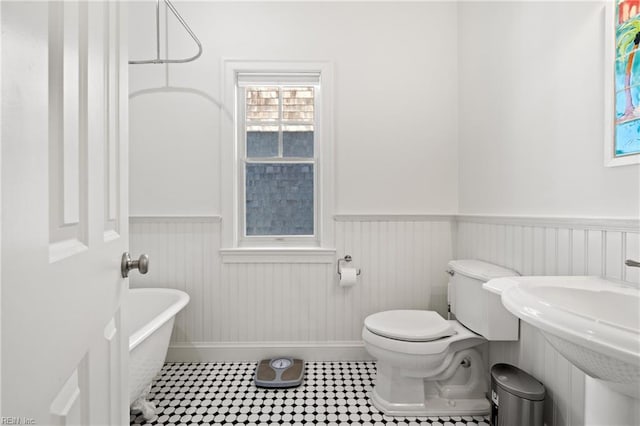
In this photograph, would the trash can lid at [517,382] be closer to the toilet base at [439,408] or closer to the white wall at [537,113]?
the toilet base at [439,408]

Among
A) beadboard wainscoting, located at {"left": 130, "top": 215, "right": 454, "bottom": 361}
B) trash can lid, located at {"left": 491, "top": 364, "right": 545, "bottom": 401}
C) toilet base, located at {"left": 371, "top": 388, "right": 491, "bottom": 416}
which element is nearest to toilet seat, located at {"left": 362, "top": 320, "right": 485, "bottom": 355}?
trash can lid, located at {"left": 491, "top": 364, "right": 545, "bottom": 401}

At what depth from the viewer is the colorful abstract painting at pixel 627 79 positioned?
1101 mm

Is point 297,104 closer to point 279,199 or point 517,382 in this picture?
point 279,199

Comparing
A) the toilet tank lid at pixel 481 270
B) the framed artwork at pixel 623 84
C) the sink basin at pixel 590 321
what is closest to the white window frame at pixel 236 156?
the toilet tank lid at pixel 481 270

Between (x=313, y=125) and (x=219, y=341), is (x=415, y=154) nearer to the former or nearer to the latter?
(x=313, y=125)

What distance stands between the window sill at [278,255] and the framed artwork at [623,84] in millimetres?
1602

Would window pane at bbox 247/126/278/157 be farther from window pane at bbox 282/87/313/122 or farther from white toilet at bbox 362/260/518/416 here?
white toilet at bbox 362/260/518/416

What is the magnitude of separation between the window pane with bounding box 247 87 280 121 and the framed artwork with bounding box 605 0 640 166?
6.14 ft

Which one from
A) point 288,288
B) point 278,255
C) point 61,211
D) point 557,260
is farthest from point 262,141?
point 61,211

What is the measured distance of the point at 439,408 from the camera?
1.75 m

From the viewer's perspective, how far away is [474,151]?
2.14 m

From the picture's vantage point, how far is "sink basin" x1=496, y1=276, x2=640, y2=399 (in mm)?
639

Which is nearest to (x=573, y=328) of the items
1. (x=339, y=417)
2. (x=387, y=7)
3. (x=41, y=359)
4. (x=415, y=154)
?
(x=41, y=359)

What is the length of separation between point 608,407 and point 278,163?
6.96ft
